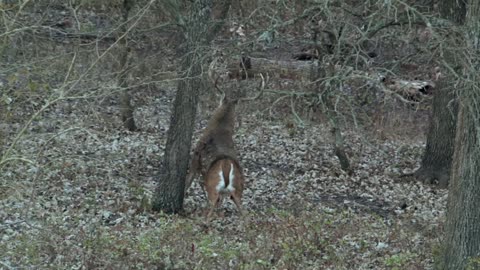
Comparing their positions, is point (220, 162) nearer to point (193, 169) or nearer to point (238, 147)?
point (193, 169)

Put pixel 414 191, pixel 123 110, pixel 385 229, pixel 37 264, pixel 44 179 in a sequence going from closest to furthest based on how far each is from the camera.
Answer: pixel 37 264, pixel 385 229, pixel 44 179, pixel 414 191, pixel 123 110

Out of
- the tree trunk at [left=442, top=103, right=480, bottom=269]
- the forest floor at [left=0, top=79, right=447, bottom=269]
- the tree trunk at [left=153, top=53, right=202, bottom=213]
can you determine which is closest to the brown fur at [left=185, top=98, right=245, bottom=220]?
the forest floor at [left=0, top=79, right=447, bottom=269]

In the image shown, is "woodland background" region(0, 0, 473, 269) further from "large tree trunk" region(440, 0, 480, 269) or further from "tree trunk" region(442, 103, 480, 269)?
"tree trunk" region(442, 103, 480, 269)

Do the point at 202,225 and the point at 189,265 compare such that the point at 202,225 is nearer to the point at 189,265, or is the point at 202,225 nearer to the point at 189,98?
the point at 189,98

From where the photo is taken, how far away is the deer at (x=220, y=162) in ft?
43.6

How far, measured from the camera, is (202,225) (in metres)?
12.3

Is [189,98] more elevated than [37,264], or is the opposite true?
[189,98]

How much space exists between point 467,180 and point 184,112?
16.4 ft

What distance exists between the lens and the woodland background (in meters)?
9.15

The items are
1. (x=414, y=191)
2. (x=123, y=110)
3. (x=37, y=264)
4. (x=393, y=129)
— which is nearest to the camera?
(x=37, y=264)

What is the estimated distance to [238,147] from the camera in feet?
61.3

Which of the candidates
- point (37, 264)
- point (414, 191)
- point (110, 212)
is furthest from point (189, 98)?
point (414, 191)

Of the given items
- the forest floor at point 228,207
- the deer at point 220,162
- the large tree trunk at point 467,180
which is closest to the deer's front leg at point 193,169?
the deer at point 220,162

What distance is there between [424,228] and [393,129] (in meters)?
8.71
